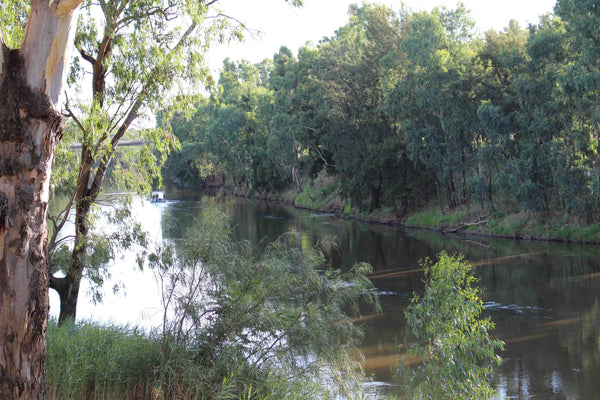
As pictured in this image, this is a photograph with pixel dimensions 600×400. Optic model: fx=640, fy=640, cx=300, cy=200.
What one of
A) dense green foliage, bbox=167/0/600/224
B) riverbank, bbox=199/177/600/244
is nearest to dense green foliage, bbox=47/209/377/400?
dense green foliage, bbox=167/0/600/224

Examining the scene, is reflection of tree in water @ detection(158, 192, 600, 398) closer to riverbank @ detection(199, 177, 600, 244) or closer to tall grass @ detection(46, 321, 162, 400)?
riverbank @ detection(199, 177, 600, 244)

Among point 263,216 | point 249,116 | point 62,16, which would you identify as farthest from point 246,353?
point 249,116

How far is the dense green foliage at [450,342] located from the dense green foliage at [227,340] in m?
1.40

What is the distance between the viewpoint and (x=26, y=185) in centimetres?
609

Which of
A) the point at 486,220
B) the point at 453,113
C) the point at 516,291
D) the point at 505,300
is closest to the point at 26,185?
the point at 505,300

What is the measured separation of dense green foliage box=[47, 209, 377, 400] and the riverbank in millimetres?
21456

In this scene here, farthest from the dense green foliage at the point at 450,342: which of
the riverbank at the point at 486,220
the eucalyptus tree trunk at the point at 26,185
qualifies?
the riverbank at the point at 486,220

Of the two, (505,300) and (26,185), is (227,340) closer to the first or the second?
(26,185)

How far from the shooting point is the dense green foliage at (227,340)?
27.3ft

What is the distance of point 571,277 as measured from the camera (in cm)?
2138

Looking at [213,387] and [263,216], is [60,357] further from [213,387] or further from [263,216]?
[263,216]

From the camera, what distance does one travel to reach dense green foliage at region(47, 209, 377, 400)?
328 inches

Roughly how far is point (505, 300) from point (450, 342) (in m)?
12.3

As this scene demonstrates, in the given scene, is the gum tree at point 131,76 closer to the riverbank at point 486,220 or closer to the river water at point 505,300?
the river water at point 505,300
